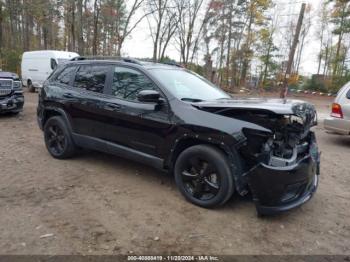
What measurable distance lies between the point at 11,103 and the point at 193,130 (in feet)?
23.5

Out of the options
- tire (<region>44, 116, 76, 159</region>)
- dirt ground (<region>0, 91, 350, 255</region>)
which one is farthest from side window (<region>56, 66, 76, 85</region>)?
dirt ground (<region>0, 91, 350, 255</region>)

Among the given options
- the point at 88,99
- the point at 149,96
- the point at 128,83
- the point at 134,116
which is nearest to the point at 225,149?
the point at 149,96

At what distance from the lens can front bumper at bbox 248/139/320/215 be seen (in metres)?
3.13

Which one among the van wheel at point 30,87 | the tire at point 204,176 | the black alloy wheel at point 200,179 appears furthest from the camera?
the van wheel at point 30,87

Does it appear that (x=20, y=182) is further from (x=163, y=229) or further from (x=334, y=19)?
(x=334, y=19)

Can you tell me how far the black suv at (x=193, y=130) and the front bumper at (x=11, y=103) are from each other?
426 cm

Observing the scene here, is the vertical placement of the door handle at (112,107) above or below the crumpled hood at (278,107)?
below

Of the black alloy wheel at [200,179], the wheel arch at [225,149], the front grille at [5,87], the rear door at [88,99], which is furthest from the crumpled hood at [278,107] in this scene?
the front grille at [5,87]

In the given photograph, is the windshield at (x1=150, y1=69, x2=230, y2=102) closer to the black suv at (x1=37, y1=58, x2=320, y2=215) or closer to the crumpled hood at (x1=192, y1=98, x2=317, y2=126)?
the black suv at (x1=37, y1=58, x2=320, y2=215)

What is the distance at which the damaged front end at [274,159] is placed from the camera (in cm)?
315

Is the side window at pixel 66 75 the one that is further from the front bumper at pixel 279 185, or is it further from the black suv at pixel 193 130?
the front bumper at pixel 279 185

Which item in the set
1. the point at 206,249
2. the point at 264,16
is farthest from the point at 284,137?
the point at 264,16

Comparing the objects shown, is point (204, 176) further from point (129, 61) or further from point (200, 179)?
point (129, 61)

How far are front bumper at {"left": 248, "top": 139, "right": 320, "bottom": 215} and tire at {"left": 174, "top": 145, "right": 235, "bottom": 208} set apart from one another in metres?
0.32
